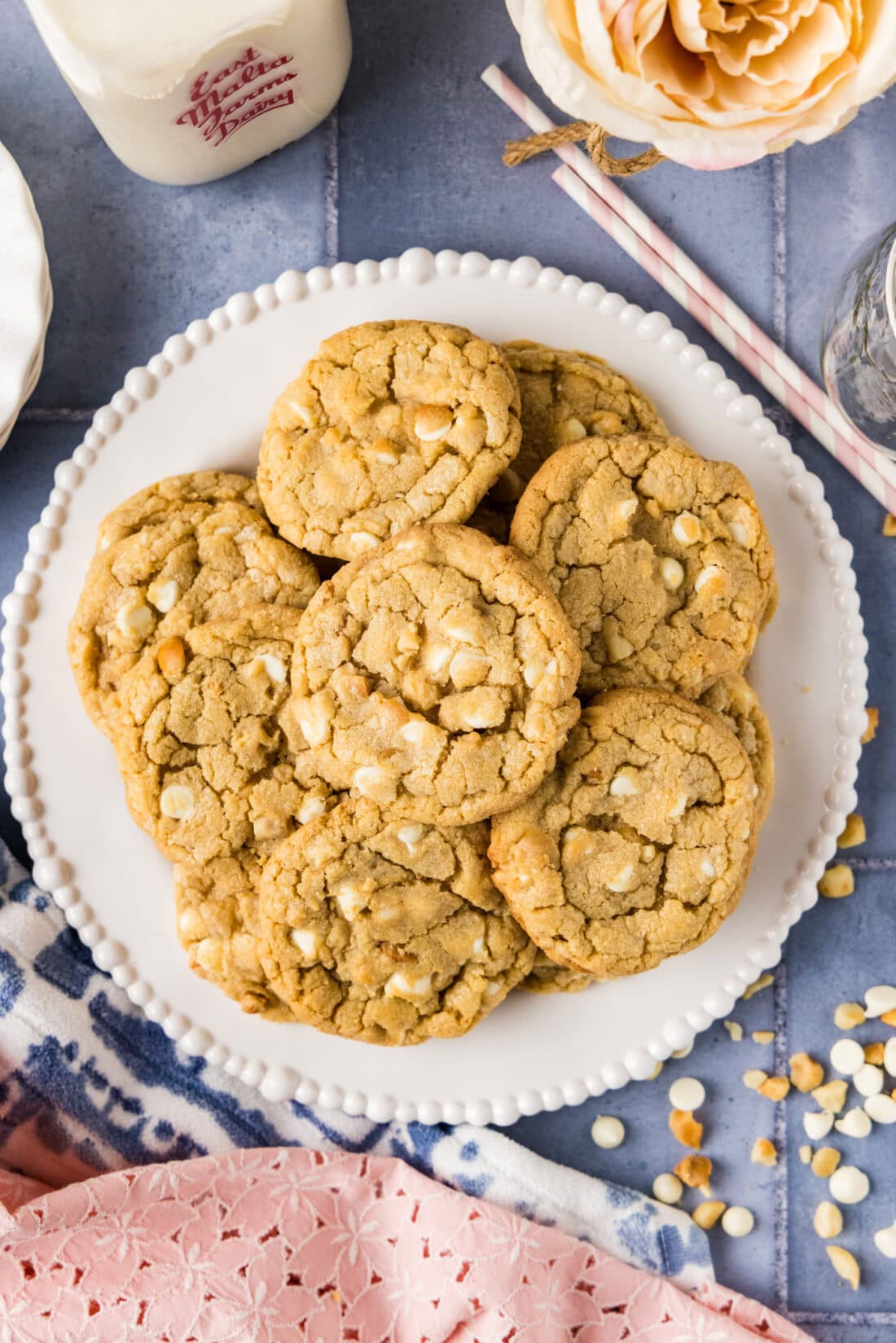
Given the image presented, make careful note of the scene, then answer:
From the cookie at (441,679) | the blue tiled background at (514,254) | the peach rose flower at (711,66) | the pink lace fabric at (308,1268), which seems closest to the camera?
the peach rose flower at (711,66)

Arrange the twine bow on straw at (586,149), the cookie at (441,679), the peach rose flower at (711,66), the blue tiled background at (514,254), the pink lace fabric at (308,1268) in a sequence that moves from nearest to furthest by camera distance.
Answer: the peach rose flower at (711,66) → the cookie at (441,679) → the twine bow on straw at (586,149) → the pink lace fabric at (308,1268) → the blue tiled background at (514,254)

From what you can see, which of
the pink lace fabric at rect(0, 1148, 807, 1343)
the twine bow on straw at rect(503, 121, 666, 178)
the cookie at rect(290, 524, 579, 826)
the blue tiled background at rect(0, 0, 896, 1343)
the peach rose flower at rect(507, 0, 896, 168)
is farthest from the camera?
the blue tiled background at rect(0, 0, 896, 1343)

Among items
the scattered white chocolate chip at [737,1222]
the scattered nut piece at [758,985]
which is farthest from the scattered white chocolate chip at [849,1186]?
the scattered nut piece at [758,985]

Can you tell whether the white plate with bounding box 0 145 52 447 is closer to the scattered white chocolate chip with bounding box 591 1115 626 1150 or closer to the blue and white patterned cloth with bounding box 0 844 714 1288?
the blue and white patterned cloth with bounding box 0 844 714 1288

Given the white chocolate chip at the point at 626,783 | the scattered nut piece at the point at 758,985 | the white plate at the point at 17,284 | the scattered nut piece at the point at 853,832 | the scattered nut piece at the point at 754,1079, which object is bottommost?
the scattered nut piece at the point at 754,1079

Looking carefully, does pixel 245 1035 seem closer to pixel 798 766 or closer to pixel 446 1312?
pixel 446 1312

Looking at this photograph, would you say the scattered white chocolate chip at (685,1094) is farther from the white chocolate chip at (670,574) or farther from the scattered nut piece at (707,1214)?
the white chocolate chip at (670,574)

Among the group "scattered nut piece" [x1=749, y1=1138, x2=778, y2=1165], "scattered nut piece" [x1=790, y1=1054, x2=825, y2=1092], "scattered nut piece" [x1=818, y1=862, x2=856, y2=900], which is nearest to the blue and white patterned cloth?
"scattered nut piece" [x1=749, y1=1138, x2=778, y2=1165]
